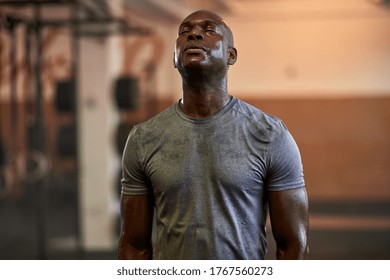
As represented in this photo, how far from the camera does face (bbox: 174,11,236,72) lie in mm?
1173

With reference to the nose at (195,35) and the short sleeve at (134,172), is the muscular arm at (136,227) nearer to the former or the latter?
the short sleeve at (134,172)

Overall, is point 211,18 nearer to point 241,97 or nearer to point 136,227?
point 136,227

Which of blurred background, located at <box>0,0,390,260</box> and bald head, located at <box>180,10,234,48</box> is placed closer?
bald head, located at <box>180,10,234,48</box>

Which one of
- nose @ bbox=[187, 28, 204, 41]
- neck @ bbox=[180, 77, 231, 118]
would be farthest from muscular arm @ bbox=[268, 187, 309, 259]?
nose @ bbox=[187, 28, 204, 41]

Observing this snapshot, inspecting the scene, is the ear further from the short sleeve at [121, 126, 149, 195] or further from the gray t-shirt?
the short sleeve at [121, 126, 149, 195]

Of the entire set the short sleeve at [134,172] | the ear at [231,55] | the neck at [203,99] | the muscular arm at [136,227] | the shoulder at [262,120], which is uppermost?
the ear at [231,55]

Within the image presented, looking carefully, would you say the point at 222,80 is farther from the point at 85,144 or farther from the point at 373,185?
the point at 373,185

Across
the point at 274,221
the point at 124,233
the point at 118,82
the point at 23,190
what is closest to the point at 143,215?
the point at 124,233

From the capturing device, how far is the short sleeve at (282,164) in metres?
1.18

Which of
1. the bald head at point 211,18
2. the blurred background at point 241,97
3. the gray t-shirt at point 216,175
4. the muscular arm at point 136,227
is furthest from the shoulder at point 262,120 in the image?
the blurred background at point 241,97

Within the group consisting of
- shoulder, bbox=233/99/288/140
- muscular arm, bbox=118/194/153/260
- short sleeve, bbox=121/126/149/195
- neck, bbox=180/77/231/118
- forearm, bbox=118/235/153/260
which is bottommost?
forearm, bbox=118/235/153/260

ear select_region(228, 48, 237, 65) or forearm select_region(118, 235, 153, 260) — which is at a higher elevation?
ear select_region(228, 48, 237, 65)

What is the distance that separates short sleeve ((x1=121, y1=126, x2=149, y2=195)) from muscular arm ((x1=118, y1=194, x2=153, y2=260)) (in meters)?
0.01
